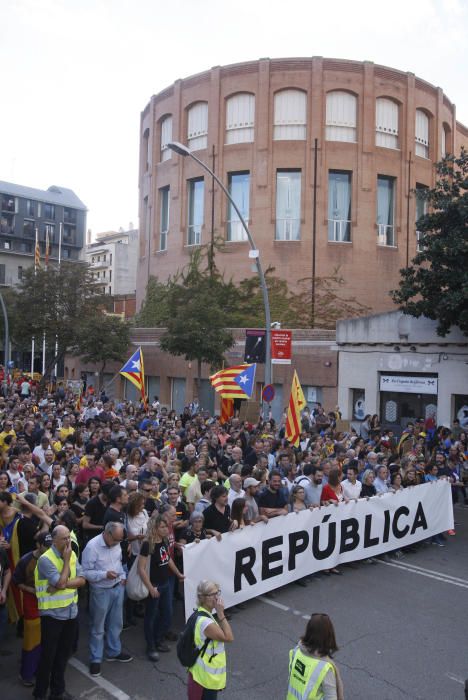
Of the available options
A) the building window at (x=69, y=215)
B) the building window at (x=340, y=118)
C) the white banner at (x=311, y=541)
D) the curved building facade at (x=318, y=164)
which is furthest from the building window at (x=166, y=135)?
the building window at (x=69, y=215)

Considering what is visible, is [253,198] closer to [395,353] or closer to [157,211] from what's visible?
[157,211]

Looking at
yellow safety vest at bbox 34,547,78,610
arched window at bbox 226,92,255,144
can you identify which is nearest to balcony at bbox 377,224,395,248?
arched window at bbox 226,92,255,144

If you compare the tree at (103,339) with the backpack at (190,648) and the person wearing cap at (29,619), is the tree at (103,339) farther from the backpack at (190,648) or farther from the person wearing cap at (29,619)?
the backpack at (190,648)

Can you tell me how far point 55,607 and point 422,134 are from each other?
36502 millimetres

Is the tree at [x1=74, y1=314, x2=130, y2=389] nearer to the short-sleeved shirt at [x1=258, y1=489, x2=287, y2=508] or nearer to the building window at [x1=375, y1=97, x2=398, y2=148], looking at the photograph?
the building window at [x1=375, y1=97, x2=398, y2=148]

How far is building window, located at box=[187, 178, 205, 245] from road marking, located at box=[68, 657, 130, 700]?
1251 inches

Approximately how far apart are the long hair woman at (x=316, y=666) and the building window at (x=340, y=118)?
3334 centimetres

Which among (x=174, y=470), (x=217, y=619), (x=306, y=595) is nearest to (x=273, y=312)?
(x=174, y=470)

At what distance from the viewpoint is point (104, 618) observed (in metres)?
6.37

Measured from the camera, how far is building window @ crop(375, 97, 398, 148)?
35.2 m

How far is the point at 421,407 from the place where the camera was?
2347 centimetres

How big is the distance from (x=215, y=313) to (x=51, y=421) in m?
12.1

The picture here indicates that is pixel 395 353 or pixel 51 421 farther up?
pixel 395 353

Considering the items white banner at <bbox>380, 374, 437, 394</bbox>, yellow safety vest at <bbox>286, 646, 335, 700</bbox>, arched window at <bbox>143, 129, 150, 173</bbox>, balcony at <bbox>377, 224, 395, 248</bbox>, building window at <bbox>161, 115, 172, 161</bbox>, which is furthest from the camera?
arched window at <bbox>143, 129, 150, 173</bbox>
